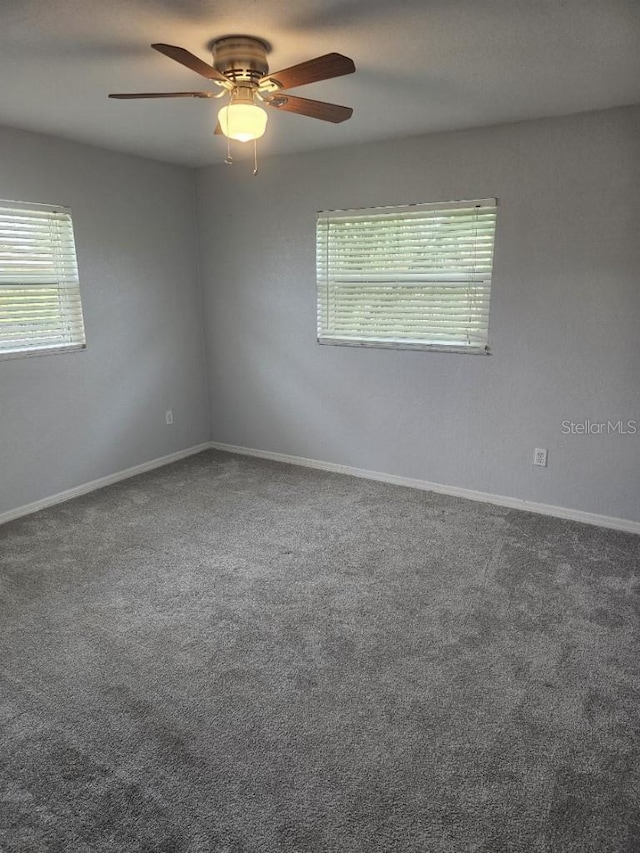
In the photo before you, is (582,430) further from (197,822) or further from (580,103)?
(197,822)

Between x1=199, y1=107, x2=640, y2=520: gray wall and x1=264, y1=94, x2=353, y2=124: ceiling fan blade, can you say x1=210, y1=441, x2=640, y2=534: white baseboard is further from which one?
x1=264, y1=94, x2=353, y2=124: ceiling fan blade

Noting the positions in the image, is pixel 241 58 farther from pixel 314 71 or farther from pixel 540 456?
pixel 540 456

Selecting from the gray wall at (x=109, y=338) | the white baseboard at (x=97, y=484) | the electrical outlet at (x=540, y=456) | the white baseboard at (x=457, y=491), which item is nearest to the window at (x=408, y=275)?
the electrical outlet at (x=540, y=456)

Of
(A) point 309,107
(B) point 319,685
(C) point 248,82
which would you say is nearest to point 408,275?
(A) point 309,107

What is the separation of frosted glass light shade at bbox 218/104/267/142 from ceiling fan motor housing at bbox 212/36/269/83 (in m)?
0.11

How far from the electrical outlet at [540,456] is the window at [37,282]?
10.6ft

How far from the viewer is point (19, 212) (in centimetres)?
351

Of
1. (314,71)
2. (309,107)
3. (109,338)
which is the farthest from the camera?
(109,338)

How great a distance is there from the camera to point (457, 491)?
3998 mm

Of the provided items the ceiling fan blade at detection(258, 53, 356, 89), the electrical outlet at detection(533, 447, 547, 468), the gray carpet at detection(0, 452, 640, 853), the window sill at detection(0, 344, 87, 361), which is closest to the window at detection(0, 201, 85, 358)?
the window sill at detection(0, 344, 87, 361)

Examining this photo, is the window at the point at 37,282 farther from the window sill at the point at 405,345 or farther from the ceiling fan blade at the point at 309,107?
the ceiling fan blade at the point at 309,107

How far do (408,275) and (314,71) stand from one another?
1.99 m

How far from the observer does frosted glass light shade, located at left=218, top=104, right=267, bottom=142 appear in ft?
7.20

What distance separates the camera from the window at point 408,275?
3.61 m
